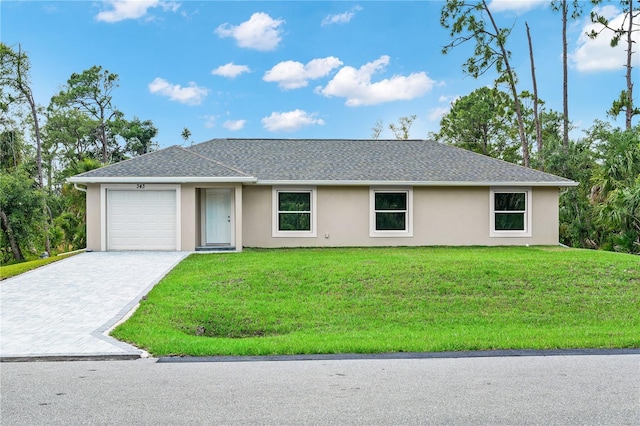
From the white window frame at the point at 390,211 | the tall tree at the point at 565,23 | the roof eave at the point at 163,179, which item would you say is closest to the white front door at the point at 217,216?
the roof eave at the point at 163,179

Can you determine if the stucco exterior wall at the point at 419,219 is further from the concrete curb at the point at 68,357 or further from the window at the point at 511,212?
the concrete curb at the point at 68,357

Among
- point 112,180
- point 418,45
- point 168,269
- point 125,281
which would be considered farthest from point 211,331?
point 418,45

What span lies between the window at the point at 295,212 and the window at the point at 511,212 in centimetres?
666

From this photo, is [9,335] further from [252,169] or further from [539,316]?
[252,169]

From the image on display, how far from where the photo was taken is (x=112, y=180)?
53.3 ft

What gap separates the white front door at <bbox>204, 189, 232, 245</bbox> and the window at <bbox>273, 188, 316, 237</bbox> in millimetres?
1779

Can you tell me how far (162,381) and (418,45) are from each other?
24.9 metres

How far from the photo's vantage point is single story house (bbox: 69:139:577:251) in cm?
1664

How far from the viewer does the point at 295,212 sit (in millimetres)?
18031

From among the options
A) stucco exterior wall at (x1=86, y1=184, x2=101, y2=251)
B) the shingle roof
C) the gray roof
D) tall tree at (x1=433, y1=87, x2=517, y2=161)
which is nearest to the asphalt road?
the shingle roof

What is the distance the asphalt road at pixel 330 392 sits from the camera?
4.39 m

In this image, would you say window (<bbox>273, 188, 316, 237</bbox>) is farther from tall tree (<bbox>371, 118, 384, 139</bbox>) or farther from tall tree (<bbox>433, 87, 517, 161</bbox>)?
tall tree (<bbox>371, 118, 384, 139</bbox>)

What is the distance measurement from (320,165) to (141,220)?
677cm

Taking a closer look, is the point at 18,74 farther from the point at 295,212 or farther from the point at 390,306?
the point at 390,306
